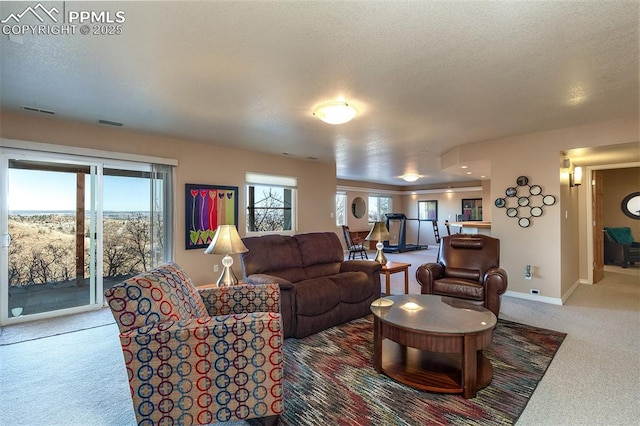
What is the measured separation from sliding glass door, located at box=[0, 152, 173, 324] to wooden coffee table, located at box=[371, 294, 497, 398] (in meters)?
3.50

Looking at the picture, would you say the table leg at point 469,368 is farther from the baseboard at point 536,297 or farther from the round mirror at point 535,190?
the round mirror at point 535,190

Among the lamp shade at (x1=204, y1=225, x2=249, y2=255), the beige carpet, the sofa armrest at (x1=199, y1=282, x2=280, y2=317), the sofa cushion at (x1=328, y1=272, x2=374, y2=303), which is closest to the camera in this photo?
the sofa armrest at (x1=199, y1=282, x2=280, y2=317)

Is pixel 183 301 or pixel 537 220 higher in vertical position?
pixel 537 220

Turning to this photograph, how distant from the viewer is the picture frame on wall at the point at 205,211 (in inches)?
188

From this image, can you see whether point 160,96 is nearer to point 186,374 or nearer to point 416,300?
point 186,374

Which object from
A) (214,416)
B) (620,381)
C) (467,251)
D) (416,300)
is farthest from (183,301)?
(467,251)

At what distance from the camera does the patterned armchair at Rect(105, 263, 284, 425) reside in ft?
5.21

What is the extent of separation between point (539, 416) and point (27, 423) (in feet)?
10.00

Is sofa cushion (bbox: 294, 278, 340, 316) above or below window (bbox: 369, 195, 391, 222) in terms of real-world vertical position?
below

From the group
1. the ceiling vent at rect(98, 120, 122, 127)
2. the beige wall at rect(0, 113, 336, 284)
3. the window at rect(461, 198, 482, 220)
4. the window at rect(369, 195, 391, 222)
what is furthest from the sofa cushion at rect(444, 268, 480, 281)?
the window at rect(369, 195, 391, 222)

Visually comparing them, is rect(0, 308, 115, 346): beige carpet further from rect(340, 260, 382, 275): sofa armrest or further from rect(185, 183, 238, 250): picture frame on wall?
rect(340, 260, 382, 275): sofa armrest

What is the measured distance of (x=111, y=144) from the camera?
411 centimetres

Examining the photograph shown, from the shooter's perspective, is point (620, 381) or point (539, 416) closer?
point (539, 416)

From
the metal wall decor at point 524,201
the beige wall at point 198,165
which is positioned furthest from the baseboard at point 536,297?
the beige wall at point 198,165
